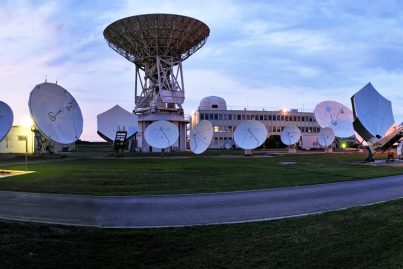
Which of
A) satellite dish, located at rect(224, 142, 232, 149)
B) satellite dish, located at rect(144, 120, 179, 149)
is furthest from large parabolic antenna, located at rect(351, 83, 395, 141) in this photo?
satellite dish, located at rect(224, 142, 232, 149)

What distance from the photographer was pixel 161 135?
55312 millimetres

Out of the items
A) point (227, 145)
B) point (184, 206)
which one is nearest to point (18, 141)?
point (227, 145)

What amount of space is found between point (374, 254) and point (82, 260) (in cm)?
564

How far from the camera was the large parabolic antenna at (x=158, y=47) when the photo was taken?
70.9 meters

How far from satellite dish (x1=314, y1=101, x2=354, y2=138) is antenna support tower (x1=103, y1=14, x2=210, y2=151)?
84.8 ft

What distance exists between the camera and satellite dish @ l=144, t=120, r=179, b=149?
54.3 meters

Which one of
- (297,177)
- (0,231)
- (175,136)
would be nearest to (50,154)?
(175,136)

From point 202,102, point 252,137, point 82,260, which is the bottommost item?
point 82,260

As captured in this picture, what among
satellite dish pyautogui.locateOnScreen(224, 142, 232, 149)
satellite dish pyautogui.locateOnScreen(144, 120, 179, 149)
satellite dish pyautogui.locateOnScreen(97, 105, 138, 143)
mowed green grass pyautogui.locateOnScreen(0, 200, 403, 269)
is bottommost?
mowed green grass pyautogui.locateOnScreen(0, 200, 403, 269)

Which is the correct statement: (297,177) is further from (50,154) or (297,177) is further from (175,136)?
(50,154)

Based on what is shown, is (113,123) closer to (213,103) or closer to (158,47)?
(158,47)

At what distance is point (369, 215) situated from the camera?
1184 centimetres

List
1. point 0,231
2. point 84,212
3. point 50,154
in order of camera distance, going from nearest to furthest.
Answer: point 0,231
point 84,212
point 50,154

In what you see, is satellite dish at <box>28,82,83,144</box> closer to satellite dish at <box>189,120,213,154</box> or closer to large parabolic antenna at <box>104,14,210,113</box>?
satellite dish at <box>189,120,213,154</box>
